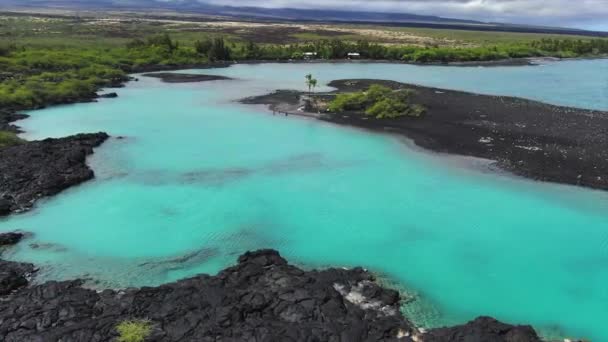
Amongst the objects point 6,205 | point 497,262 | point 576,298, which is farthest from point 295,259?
point 6,205

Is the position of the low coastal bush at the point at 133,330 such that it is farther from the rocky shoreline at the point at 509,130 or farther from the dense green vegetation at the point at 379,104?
the dense green vegetation at the point at 379,104

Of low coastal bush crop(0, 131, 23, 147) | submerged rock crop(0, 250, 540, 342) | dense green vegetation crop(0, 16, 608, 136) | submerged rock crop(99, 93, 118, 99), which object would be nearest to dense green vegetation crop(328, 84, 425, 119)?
dense green vegetation crop(0, 16, 608, 136)

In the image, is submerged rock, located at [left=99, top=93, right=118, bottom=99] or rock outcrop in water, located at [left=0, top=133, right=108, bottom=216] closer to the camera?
rock outcrop in water, located at [left=0, top=133, right=108, bottom=216]

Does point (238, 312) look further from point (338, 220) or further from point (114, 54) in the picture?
point (114, 54)

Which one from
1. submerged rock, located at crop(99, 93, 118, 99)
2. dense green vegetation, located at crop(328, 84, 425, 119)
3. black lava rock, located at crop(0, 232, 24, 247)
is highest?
dense green vegetation, located at crop(328, 84, 425, 119)

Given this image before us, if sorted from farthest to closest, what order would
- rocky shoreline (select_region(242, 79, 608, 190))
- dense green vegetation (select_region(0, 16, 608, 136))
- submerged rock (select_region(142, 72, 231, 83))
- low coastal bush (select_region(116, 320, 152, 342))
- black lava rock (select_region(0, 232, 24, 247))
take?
submerged rock (select_region(142, 72, 231, 83)), dense green vegetation (select_region(0, 16, 608, 136)), rocky shoreline (select_region(242, 79, 608, 190)), black lava rock (select_region(0, 232, 24, 247)), low coastal bush (select_region(116, 320, 152, 342))

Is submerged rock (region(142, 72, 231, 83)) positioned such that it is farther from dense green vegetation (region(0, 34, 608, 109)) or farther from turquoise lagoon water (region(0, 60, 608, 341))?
turquoise lagoon water (region(0, 60, 608, 341))
